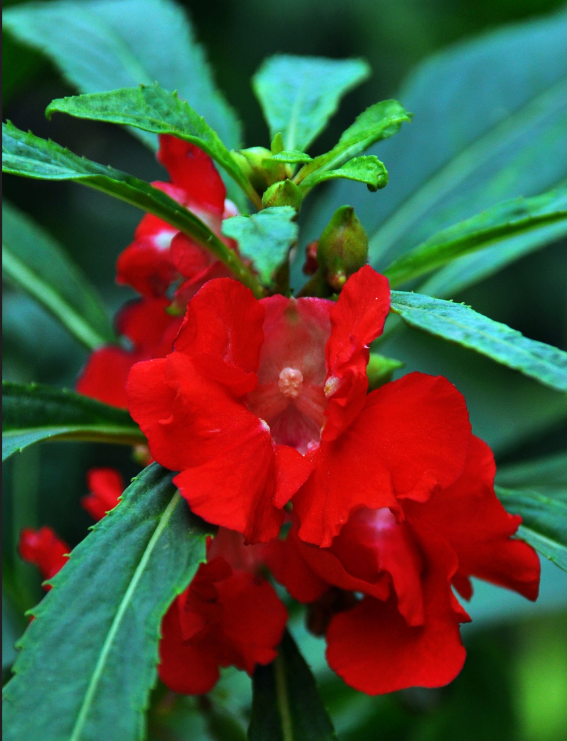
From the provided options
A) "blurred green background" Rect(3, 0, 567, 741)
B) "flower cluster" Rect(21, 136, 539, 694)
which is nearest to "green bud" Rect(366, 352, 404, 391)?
"flower cluster" Rect(21, 136, 539, 694)

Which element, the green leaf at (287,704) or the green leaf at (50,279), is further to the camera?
the green leaf at (50,279)

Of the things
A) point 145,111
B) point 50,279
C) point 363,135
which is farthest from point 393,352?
point 145,111

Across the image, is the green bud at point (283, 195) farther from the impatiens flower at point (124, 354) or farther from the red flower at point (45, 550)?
the red flower at point (45, 550)

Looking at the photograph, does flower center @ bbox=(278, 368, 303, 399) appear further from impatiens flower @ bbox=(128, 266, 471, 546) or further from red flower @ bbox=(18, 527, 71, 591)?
red flower @ bbox=(18, 527, 71, 591)

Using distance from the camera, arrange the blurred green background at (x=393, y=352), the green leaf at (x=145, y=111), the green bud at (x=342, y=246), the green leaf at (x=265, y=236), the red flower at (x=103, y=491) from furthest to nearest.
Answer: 1. the blurred green background at (x=393, y=352)
2. the red flower at (x=103, y=491)
3. the green bud at (x=342, y=246)
4. the green leaf at (x=145, y=111)
5. the green leaf at (x=265, y=236)

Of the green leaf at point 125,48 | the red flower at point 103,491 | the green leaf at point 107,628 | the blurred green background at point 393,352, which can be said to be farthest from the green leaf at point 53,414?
the blurred green background at point 393,352

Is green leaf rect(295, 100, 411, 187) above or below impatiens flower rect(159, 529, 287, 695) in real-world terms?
above
